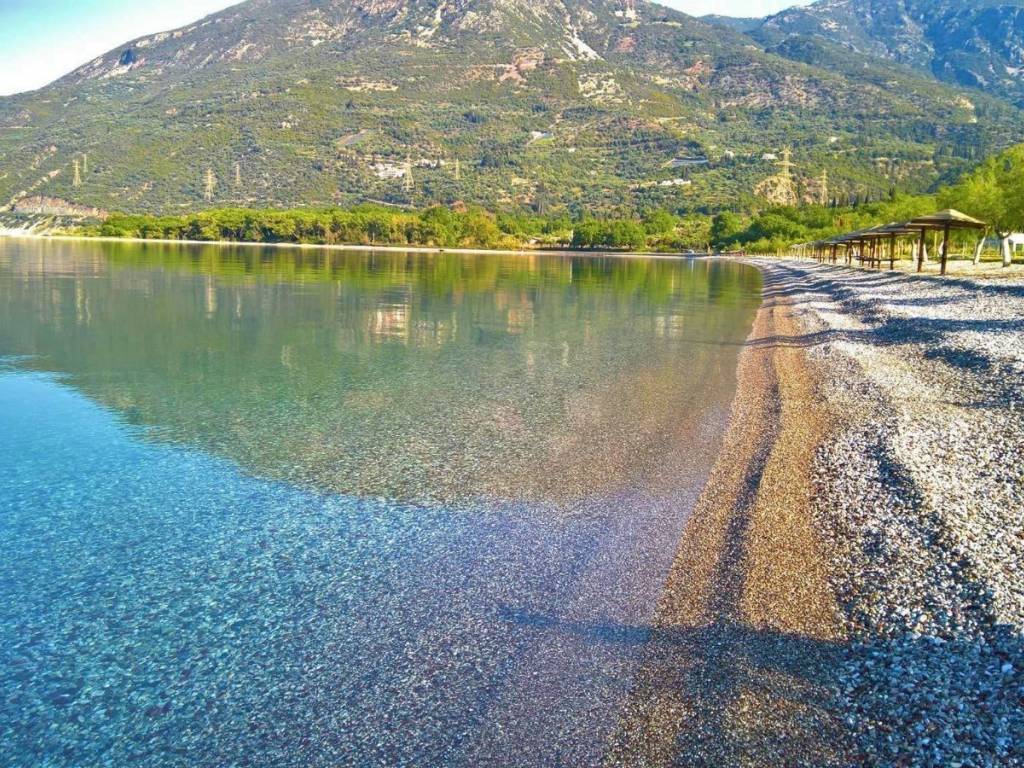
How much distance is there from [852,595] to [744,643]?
5.11 ft

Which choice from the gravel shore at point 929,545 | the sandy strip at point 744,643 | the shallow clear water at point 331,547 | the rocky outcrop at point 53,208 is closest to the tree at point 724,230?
the shallow clear water at point 331,547

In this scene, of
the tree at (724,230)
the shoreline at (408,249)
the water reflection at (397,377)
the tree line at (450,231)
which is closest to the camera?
the water reflection at (397,377)

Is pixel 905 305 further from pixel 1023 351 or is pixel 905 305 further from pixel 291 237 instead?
pixel 291 237

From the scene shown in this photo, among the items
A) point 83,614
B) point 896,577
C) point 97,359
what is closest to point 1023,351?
point 896,577

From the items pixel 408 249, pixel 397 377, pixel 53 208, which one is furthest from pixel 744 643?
pixel 53 208

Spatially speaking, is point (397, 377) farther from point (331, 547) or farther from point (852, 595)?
point (852, 595)

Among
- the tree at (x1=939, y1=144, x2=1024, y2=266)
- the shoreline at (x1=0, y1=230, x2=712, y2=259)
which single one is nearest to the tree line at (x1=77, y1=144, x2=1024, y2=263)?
the shoreline at (x1=0, y1=230, x2=712, y2=259)

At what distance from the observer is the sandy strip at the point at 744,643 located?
5.63 meters

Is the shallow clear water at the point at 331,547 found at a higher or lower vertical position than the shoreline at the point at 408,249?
lower

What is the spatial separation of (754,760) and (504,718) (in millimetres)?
1901

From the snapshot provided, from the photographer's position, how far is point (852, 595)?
771 centimetres

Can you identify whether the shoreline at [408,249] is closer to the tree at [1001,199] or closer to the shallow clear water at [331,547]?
the tree at [1001,199]

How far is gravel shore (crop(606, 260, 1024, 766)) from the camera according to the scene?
559 centimetres

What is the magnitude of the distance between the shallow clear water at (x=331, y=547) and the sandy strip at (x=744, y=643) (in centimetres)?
33
